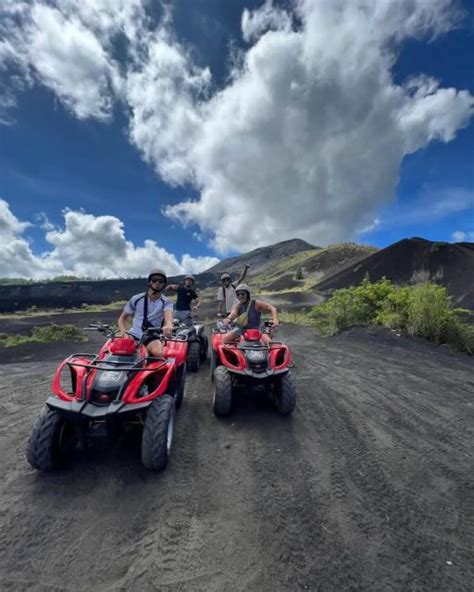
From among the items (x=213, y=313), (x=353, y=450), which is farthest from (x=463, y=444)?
(x=213, y=313)

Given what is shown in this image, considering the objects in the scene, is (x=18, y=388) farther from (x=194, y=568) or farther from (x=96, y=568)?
(x=194, y=568)

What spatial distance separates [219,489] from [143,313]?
231cm

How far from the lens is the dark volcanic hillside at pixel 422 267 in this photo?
94.2ft

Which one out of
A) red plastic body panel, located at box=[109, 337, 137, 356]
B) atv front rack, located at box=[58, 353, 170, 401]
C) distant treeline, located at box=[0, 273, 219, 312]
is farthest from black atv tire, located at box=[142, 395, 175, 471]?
distant treeline, located at box=[0, 273, 219, 312]

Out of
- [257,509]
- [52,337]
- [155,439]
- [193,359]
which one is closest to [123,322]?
[155,439]

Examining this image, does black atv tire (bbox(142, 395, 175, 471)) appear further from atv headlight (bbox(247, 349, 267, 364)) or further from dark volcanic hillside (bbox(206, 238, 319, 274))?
dark volcanic hillside (bbox(206, 238, 319, 274))

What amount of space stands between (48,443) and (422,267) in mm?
40771

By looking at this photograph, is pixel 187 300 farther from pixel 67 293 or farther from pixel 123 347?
pixel 67 293

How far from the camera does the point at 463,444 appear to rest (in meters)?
3.30

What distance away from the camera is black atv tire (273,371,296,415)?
3.83 m

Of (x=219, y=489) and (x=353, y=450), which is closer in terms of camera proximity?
(x=219, y=489)

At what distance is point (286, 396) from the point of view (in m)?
3.83

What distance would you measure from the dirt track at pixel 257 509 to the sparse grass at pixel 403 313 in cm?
567

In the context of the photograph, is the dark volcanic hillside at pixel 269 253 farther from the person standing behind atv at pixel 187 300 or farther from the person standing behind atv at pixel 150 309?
the person standing behind atv at pixel 150 309
